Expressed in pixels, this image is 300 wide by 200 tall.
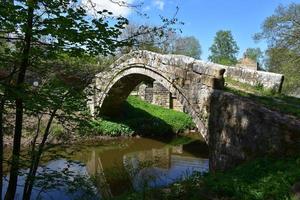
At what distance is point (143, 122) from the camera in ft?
63.4

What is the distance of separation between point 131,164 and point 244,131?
6.88 metres

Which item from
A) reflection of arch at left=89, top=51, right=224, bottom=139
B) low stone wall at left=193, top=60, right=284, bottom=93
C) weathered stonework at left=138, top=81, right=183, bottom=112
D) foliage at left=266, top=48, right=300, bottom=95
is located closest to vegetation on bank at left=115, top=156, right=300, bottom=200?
reflection of arch at left=89, top=51, right=224, bottom=139

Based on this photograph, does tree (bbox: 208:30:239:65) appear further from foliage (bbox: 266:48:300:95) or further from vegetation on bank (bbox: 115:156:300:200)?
vegetation on bank (bbox: 115:156:300:200)

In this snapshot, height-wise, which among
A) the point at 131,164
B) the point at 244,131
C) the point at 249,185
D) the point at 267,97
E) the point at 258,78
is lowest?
the point at 131,164

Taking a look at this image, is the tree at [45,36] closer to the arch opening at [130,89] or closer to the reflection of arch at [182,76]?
the reflection of arch at [182,76]

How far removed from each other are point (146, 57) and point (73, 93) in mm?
8037

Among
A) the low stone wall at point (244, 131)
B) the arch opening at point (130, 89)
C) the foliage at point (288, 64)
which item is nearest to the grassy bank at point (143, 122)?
the arch opening at point (130, 89)

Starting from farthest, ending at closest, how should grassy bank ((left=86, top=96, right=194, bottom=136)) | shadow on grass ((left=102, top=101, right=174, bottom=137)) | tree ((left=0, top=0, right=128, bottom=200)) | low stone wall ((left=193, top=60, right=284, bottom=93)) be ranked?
shadow on grass ((left=102, top=101, right=174, bottom=137)) < grassy bank ((left=86, top=96, right=194, bottom=136)) < low stone wall ((left=193, top=60, right=284, bottom=93)) < tree ((left=0, top=0, right=128, bottom=200))

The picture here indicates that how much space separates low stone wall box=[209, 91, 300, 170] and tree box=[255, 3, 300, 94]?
615 inches

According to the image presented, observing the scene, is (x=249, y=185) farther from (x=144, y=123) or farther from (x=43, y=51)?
(x=144, y=123)

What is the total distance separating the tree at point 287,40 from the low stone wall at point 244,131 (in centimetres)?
1563

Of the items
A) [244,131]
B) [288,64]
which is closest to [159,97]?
[288,64]

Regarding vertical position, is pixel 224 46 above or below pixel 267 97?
above

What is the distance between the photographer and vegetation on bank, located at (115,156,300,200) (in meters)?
4.79
